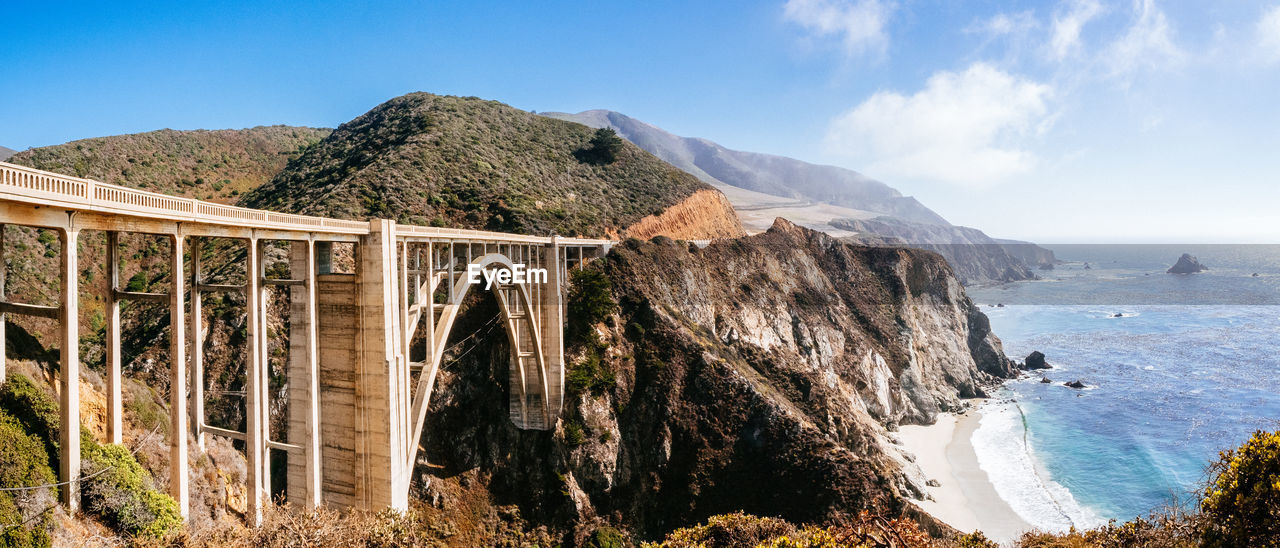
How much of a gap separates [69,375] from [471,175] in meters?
38.0

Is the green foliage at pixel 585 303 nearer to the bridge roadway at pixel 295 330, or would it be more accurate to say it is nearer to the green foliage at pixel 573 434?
the green foliage at pixel 573 434

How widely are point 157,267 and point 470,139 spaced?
24269 millimetres

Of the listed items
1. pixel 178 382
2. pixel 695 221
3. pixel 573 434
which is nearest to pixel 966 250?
pixel 695 221

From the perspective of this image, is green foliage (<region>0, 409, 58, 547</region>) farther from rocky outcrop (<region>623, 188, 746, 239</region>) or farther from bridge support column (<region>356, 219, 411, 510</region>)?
rocky outcrop (<region>623, 188, 746, 239</region>)

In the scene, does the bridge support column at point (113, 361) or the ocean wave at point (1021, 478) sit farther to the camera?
the ocean wave at point (1021, 478)

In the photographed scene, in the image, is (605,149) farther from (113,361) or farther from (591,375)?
(113,361)

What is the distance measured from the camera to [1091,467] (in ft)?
108

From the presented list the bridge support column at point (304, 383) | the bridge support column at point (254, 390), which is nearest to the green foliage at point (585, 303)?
the bridge support column at point (304, 383)

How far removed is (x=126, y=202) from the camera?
885 centimetres

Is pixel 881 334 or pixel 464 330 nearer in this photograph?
pixel 464 330

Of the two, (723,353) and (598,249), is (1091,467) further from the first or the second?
(598,249)

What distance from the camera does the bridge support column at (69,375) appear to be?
767cm

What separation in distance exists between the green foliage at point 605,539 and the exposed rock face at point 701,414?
1260mm

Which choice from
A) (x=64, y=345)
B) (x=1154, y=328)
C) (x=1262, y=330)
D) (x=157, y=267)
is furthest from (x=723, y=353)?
(x=1262, y=330)
